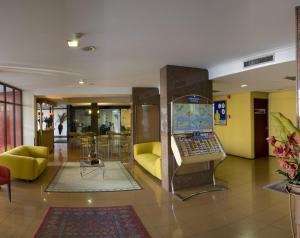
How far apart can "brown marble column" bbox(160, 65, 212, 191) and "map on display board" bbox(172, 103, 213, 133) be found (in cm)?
17

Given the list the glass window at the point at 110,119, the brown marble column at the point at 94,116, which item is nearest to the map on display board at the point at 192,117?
the brown marble column at the point at 94,116

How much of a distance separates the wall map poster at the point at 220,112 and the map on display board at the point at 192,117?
4.35 meters

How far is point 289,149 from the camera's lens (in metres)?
1.50

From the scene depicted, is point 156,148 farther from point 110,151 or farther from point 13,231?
point 13,231

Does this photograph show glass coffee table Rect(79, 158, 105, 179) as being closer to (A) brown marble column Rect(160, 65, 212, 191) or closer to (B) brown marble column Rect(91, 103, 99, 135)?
(A) brown marble column Rect(160, 65, 212, 191)

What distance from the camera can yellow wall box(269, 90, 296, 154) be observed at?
740 cm

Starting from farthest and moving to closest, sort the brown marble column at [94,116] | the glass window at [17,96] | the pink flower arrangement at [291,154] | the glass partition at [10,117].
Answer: the brown marble column at [94,116] < the glass window at [17,96] < the glass partition at [10,117] < the pink flower arrangement at [291,154]

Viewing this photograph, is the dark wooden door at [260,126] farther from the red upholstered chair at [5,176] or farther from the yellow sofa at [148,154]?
the red upholstered chair at [5,176]

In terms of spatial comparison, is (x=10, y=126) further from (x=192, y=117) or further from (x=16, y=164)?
(x=192, y=117)

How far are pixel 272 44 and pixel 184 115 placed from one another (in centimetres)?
198

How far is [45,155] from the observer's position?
21.7 feet

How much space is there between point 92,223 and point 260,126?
23.0ft

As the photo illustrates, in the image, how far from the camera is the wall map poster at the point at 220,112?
8.84 m

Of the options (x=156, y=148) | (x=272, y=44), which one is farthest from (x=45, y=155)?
(x=272, y=44)
